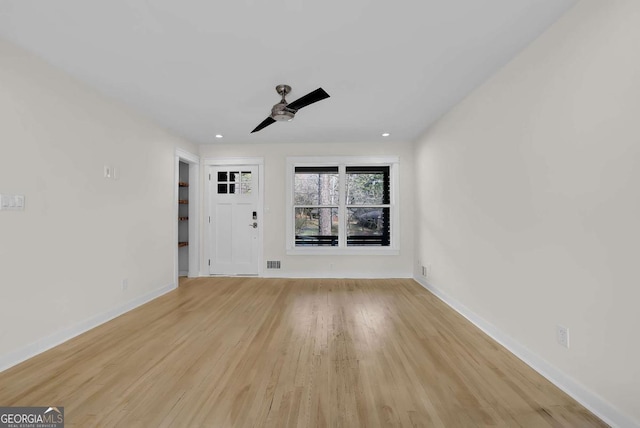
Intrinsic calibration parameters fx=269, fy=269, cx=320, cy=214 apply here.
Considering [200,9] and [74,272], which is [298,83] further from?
[74,272]

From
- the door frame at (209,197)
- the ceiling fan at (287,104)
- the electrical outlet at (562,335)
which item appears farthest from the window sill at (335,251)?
the electrical outlet at (562,335)

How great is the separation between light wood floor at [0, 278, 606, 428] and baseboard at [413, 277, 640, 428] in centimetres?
6

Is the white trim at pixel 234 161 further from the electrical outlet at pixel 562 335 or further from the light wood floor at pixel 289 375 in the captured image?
the electrical outlet at pixel 562 335

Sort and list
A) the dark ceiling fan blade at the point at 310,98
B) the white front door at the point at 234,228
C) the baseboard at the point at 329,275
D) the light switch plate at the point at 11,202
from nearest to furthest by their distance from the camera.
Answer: the light switch plate at the point at 11,202 → the dark ceiling fan blade at the point at 310,98 → the baseboard at the point at 329,275 → the white front door at the point at 234,228

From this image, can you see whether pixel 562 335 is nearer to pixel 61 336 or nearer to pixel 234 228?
pixel 61 336

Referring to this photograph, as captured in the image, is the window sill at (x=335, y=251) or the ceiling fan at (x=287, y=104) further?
the window sill at (x=335, y=251)

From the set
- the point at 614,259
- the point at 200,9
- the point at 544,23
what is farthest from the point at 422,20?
the point at 614,259

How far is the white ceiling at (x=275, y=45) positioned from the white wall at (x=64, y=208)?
0.91ft

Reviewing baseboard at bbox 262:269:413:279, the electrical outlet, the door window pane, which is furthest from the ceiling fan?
baseboard at bbox 262:269:413:279

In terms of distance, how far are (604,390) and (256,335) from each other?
244cm

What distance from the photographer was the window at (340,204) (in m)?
4.96

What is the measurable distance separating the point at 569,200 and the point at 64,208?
4007 millimetres

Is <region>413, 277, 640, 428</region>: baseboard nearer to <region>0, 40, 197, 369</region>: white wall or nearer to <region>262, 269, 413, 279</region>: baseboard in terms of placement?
<region>262, 269, 413, 279</region>: baseboard

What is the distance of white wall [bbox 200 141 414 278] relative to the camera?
4.80 m
